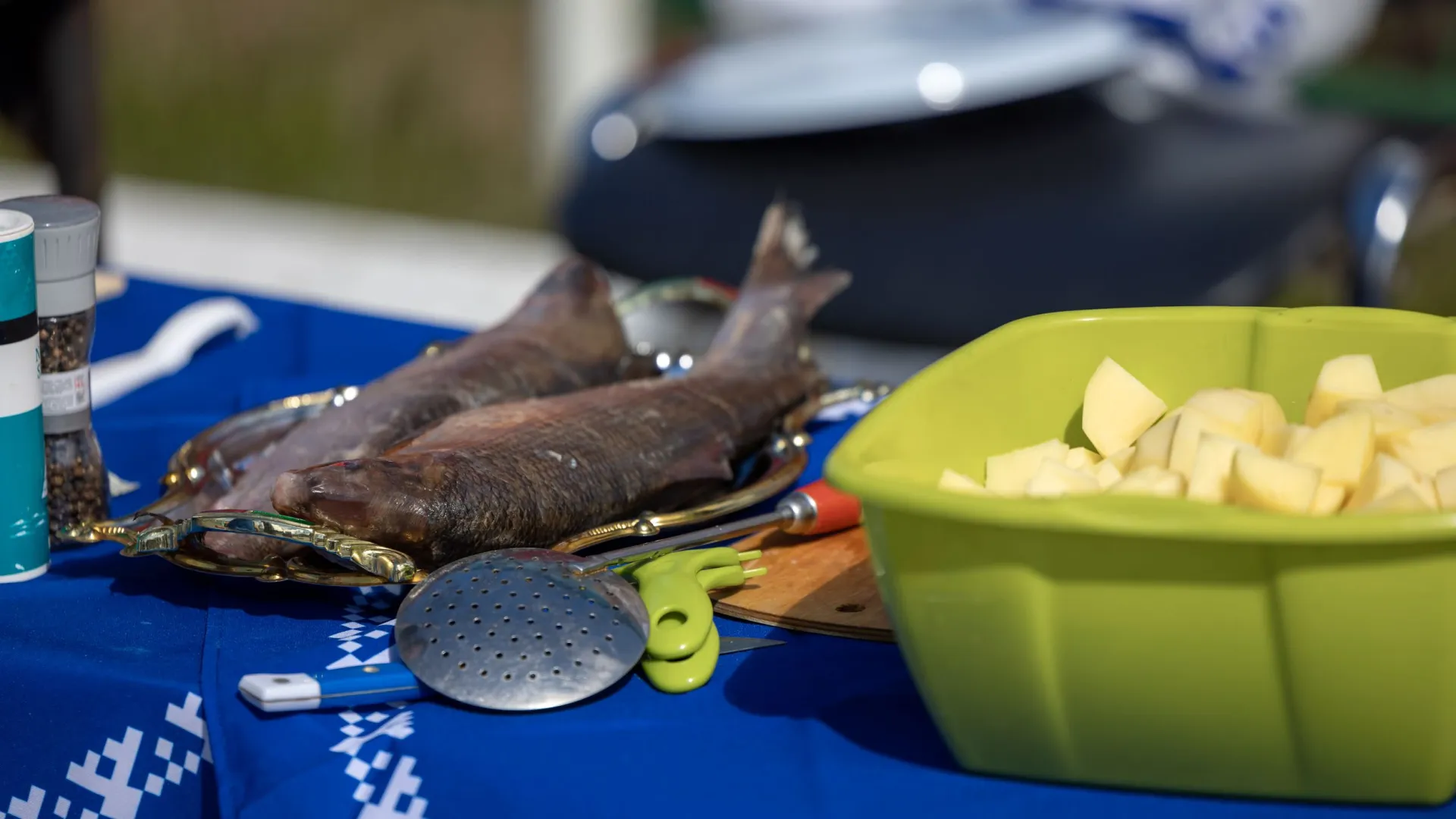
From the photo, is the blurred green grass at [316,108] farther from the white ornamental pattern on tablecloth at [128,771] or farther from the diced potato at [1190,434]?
the diced potato at [1190,434]

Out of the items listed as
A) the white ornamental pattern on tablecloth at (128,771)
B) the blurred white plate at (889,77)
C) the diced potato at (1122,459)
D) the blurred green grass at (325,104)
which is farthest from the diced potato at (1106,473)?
the blurred green grass at (325,104)

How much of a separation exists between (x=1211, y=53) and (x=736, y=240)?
1.22m

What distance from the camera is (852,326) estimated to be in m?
2.45

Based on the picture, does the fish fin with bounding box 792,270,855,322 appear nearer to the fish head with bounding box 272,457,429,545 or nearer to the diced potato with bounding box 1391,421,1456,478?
the fish head with bounding box 272,457,429,545

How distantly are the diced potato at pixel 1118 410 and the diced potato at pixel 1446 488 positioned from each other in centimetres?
18

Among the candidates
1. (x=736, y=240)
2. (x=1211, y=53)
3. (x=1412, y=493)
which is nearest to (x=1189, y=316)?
(x=1412, y=493)

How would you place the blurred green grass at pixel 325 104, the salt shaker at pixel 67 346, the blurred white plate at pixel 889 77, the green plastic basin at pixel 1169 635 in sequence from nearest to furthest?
the green plastic basin at pixel 1169 635
the salt shaker at pixel 67 346
the blurred white plate at pixel 889 77
the blurred green grass at pixel 325 104

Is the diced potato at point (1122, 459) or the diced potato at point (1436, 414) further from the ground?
the diced potato at point (1436, 414)

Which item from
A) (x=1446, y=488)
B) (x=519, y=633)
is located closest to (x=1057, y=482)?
(x=1446, y=488)

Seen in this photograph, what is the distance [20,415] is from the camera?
845mm

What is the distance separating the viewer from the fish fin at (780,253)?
1.15 meters

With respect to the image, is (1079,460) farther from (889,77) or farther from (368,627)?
(889,77)

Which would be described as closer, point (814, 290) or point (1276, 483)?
point (1276, 483)

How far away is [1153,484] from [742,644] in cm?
26
